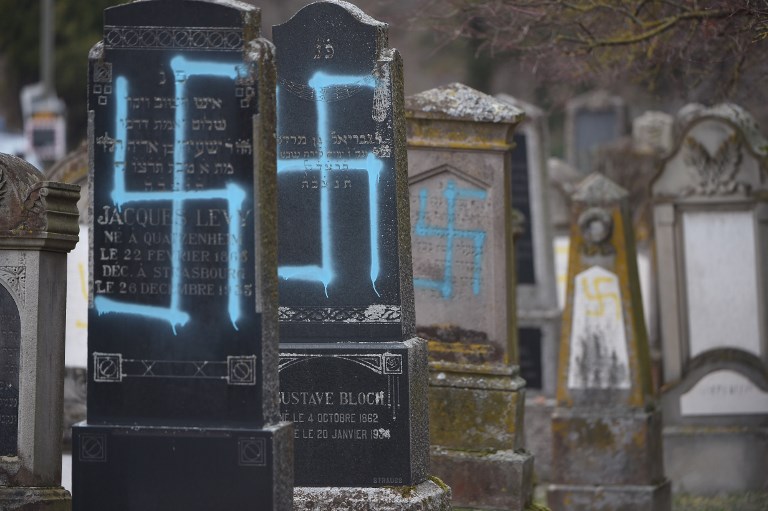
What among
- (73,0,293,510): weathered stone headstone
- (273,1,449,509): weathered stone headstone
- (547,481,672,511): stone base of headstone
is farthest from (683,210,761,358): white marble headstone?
(73,0,293,510): weathered stone headstone

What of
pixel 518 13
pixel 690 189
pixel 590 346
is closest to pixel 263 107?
pixel 518 13

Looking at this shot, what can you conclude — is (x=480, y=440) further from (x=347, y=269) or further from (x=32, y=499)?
(x=32, y=499)

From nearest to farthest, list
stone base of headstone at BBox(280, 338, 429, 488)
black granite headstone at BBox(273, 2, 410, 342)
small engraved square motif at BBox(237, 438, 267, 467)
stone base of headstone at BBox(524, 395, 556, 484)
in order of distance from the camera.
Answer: small engraved square motif at BBox(237, 438, 267, 467)
stone base of headstone at BBox(280, 338, 429, 488)
black granite headstone at BBox(273, 2, 410, 342)
stone base of headstone at BBox(524, 395, 556, 484)

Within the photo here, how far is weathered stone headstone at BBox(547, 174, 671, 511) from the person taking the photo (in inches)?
431

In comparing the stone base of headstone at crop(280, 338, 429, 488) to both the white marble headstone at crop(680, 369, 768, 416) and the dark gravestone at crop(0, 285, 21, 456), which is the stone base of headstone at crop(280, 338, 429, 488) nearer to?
the dark gravestone at crop(0, 285, 21, 456)

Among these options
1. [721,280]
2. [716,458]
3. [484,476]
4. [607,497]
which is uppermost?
[721,280]

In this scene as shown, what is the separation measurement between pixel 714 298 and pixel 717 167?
1110mm

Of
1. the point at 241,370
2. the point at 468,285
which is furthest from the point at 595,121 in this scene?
the point at 241,370

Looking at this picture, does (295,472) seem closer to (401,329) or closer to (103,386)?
(401,329)

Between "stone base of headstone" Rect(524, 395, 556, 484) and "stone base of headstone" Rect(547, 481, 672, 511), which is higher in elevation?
"stone base of headstone" Rect(524, 395, 556, 484)

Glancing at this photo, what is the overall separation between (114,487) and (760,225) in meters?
7.63

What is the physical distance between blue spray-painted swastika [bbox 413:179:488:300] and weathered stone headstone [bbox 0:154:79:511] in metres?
2.62

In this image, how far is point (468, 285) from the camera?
31.6 ft

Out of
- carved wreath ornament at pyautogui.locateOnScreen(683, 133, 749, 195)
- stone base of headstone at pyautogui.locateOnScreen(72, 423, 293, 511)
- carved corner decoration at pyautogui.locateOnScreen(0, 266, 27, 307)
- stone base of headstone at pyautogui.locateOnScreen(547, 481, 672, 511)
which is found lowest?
stone base of headstone at pyautogui.locateOnScreen(547, 481, 672, 511)
